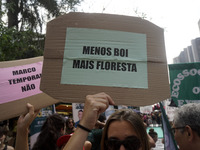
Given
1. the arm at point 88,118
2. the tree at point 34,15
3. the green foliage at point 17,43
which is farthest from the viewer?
the tree at point 34,15

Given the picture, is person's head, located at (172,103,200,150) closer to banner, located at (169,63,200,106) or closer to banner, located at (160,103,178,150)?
banner, located at (160,103,178,150)

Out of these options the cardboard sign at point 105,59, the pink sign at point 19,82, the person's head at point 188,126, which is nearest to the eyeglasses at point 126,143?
the cardboard sign at point 105,59

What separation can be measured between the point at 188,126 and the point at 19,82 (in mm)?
1785

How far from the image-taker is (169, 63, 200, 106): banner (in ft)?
10.4

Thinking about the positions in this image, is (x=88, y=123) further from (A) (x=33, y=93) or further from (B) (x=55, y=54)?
(A) (x=33, y=93)

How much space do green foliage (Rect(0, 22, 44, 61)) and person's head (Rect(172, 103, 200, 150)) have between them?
6.30 meters

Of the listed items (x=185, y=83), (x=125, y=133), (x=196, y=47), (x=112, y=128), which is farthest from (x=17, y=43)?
(x=196, y=47)

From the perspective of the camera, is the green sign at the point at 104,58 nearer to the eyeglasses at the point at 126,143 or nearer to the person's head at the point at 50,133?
the eyeglasses at the point at 126,143

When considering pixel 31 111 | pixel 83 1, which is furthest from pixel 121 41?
pixel 83 1

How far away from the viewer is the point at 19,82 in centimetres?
186

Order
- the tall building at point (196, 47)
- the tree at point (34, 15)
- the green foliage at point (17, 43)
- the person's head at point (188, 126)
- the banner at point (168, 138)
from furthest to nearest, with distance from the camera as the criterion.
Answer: the tall building at point (196, 47) < the tree at point (34, 15) < the green foliage at point (17, 43) < the banner at point (168, 138) < the person's head at point (188, 126)

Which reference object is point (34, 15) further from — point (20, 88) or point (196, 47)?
point (196, 47)

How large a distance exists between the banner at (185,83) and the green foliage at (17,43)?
5773 millimetres

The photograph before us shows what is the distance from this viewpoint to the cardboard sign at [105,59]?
4.19ft
